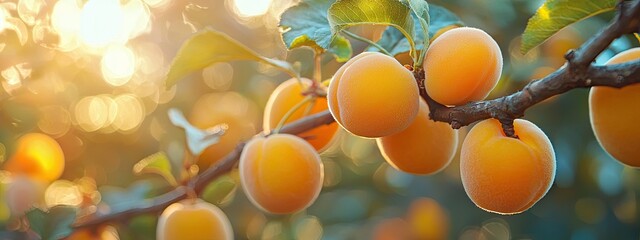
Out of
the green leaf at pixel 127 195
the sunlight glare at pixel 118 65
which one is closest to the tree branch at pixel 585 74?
the green leaf at pixel 127 195

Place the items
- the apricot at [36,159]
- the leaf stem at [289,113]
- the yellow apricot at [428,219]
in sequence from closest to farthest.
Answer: the leaf stem at [289,113], the apricot at [36,159], the yellow apricot at [428,219]

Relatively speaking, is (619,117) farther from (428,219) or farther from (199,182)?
(428,219)

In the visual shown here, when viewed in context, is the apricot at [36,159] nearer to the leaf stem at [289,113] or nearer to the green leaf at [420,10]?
the leaf stem at [289,113]

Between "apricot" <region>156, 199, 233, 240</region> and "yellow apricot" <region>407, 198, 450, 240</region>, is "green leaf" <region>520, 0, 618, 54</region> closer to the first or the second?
"apricot" <region>156, 199, 233, 240</region>

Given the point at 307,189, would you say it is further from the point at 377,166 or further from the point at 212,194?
the point at 377,166

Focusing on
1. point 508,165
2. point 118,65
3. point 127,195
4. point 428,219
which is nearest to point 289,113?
point 508,165
